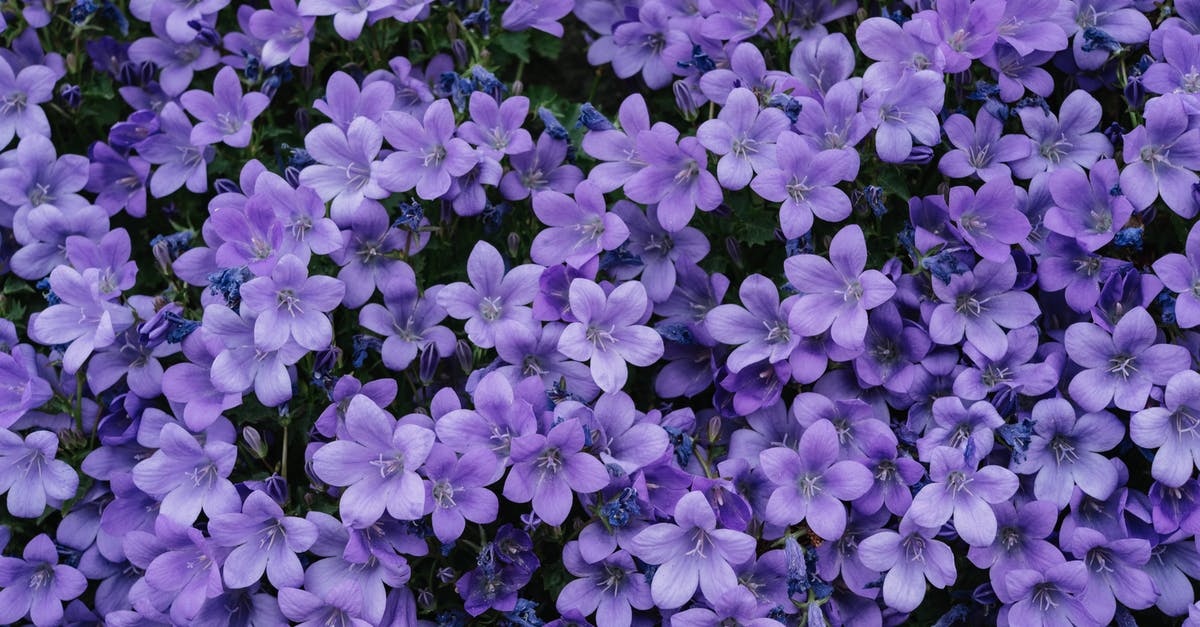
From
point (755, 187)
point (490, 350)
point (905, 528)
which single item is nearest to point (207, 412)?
point (490, 350)

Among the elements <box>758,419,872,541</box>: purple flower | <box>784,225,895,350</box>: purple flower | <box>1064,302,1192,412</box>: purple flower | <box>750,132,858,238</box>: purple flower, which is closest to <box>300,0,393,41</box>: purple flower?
<box>750,132,858,238</box>: purple flower

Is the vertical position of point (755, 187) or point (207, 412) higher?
point (755, 187)

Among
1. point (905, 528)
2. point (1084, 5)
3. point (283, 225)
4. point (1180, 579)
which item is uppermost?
point (1084, 5)

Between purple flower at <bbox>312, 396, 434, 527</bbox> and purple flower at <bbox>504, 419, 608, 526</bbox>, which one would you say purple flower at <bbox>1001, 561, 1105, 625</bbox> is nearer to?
purple flower at <bbox>504, 419, 608, 526</bbox>

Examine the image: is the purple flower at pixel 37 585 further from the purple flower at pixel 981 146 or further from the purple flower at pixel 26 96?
the purple flower at pixel 981 146

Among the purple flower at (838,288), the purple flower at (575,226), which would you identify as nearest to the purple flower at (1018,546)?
the purple flower at (838,288)

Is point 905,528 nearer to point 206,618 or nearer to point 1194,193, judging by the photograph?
point 1194,193
